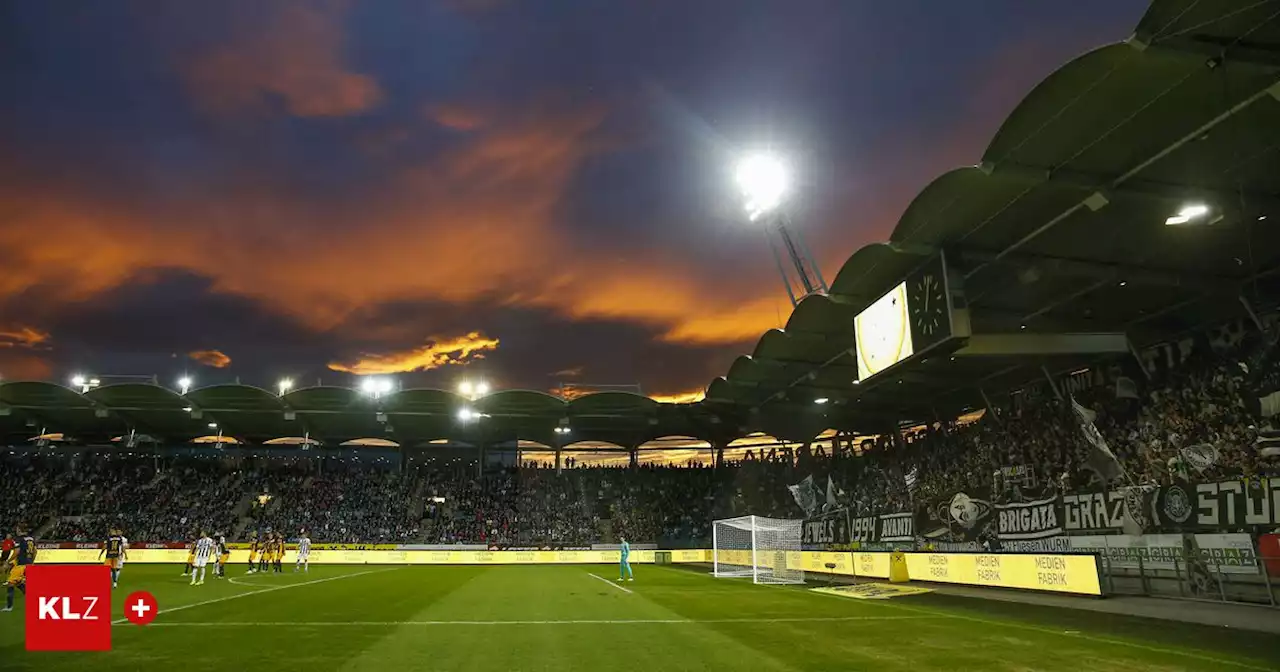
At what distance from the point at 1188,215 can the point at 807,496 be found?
31.2 meters

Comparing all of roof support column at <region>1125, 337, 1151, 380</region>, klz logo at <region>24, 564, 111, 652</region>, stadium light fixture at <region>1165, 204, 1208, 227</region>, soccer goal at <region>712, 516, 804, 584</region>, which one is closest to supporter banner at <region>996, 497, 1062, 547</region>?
roof support column at <region>1125, 337, 1151, 380</region>

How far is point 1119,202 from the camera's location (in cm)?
1812

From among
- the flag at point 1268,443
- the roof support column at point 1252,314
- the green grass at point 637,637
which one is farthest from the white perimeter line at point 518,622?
the roof support column at point 1252,314

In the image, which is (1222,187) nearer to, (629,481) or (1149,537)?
(1149,537)

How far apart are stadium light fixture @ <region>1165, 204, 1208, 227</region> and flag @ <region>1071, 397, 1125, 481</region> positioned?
10.7 metres

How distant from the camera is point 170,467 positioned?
58.7m

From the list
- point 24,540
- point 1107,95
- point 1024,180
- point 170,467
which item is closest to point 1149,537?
point 1024,180

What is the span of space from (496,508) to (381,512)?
29.9 ft

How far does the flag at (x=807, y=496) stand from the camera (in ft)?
151

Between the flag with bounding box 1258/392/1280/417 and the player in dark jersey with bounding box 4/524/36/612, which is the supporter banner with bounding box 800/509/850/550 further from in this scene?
the player in dark jersey with bounding box 4/524/36/612

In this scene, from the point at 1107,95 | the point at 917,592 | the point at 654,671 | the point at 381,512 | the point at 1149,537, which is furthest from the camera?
the point at 381,512

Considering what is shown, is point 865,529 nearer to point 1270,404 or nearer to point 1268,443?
point 1270,404

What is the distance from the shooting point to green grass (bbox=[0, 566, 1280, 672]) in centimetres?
1030

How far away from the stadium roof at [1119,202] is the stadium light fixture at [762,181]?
17.2 feet
